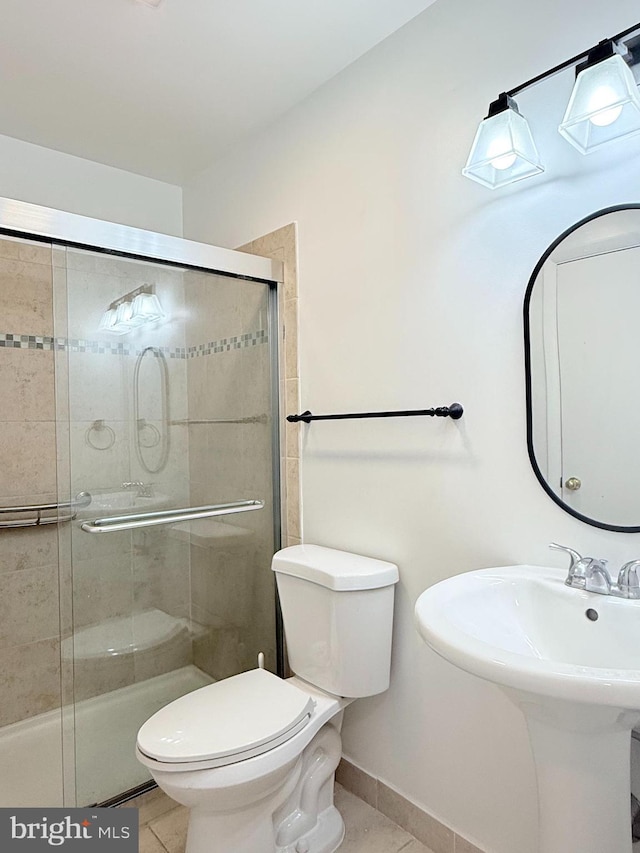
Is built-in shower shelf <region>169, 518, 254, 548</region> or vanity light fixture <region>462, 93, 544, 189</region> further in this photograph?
built-in shower shelf <region>169, 518, 254, 548</region>

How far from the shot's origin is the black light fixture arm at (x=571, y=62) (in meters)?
1.09

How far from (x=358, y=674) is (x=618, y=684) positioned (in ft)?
3.21

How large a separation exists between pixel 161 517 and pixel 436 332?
3.57 feet

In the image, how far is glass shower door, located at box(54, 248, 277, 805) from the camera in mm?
1664

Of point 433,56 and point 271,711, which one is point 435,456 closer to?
point 271,711

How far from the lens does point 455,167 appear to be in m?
1.52

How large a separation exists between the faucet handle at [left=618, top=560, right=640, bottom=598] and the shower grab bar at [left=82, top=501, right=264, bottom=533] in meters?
1.29

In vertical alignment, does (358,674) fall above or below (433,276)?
below

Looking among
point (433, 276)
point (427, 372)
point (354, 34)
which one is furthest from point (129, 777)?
point (354, 34)

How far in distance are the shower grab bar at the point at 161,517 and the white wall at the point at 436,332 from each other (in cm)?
26

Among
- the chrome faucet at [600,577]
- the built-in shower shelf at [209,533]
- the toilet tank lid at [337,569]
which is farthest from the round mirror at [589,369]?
the built-in shower shelf at [209,533]

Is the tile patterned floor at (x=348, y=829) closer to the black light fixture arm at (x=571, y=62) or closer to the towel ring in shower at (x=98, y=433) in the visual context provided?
the towel ring in shower at (x=98, y=433)

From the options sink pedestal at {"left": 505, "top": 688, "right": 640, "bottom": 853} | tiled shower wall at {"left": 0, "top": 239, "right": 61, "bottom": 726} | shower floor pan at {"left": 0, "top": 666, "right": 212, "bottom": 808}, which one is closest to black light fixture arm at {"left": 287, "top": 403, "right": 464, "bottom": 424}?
sink pedestal at {"left": 505, "top": 688, "right": 640, "bottom": 853}

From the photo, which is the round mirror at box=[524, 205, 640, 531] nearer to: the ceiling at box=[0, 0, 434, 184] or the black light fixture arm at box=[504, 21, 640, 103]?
the black light fixture arm at box=[504, 21, 640, 103]
